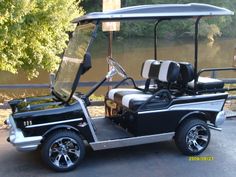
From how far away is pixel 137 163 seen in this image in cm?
495

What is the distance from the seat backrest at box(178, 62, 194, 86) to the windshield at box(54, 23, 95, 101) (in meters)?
1.53

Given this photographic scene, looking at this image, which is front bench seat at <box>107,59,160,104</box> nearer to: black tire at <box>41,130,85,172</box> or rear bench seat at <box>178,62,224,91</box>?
rear bench seat at <box>178,62,224,91</box>

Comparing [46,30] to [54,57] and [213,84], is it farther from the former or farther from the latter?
[213,84]

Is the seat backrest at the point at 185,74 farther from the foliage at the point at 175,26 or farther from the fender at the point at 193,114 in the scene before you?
the foliage at the point at 175,26

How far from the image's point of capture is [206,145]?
528 cm

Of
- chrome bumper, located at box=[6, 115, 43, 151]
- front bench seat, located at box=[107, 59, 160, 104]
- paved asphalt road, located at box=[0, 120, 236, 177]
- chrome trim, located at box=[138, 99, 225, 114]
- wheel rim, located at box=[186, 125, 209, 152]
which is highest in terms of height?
front bench seat, located at box=[107, 59, 160, 104]

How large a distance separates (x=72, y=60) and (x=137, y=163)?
1.68 metres

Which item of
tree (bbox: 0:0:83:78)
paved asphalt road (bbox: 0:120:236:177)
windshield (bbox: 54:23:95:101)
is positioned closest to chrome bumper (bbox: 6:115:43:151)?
paved asphalt road (bbox: 0:120:236:177)

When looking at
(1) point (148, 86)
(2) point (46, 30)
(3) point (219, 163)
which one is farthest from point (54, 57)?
(3) point (219, 163)

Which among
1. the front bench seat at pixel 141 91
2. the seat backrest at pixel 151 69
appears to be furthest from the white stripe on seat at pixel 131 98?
the seat backrest at pixel 151 69

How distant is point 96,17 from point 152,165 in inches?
82.4

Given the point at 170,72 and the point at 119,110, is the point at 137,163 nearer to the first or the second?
the point at 119,110

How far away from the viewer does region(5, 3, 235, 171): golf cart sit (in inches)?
A: 180

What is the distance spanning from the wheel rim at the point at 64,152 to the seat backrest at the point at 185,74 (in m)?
1.85
